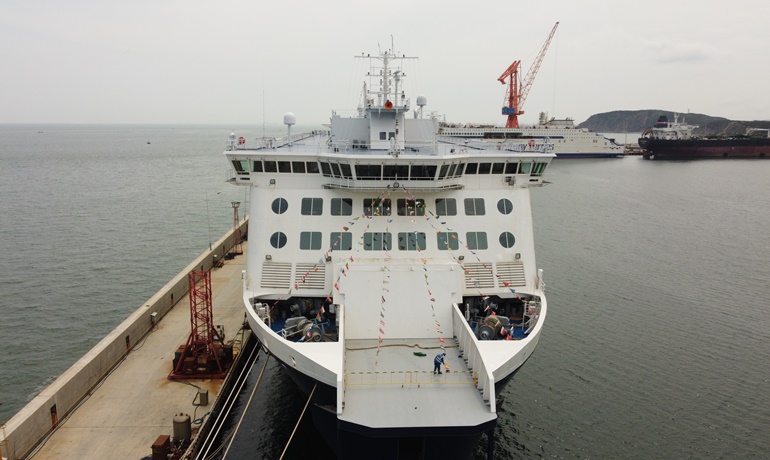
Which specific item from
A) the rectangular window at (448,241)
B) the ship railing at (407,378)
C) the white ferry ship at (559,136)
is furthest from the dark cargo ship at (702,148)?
the ship railing at (407,378)

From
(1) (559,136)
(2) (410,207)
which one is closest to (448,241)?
(2) (410,207)

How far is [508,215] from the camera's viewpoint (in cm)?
1855

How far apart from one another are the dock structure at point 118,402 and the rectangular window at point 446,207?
9644mm

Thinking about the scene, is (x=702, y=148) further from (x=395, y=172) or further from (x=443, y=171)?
(x=395, y=172)

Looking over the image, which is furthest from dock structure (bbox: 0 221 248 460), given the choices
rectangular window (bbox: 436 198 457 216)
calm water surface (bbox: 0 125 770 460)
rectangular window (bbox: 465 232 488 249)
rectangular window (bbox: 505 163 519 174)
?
rectangular window (bbox: 505 163 519 174)

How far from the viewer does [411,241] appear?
701 inches

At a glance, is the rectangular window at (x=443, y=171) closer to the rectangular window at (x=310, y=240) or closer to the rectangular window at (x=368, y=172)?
the rectangular window at (x=368, y=172)

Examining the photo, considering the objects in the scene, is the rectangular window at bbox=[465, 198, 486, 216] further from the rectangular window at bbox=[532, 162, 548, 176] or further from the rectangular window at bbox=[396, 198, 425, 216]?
the rectangular window at bbox=[532, 162, 548, 176]

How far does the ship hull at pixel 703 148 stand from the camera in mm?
127500

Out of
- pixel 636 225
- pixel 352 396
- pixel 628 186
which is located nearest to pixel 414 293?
pixel 352 396

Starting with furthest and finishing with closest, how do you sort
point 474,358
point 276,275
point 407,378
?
1. point 276,275
2. point 474,358
3. point 407,378

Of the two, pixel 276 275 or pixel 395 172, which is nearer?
pixel 276 275

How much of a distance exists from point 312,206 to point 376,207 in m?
2.21

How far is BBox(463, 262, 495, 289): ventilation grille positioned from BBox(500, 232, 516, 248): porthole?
3.09 feet
